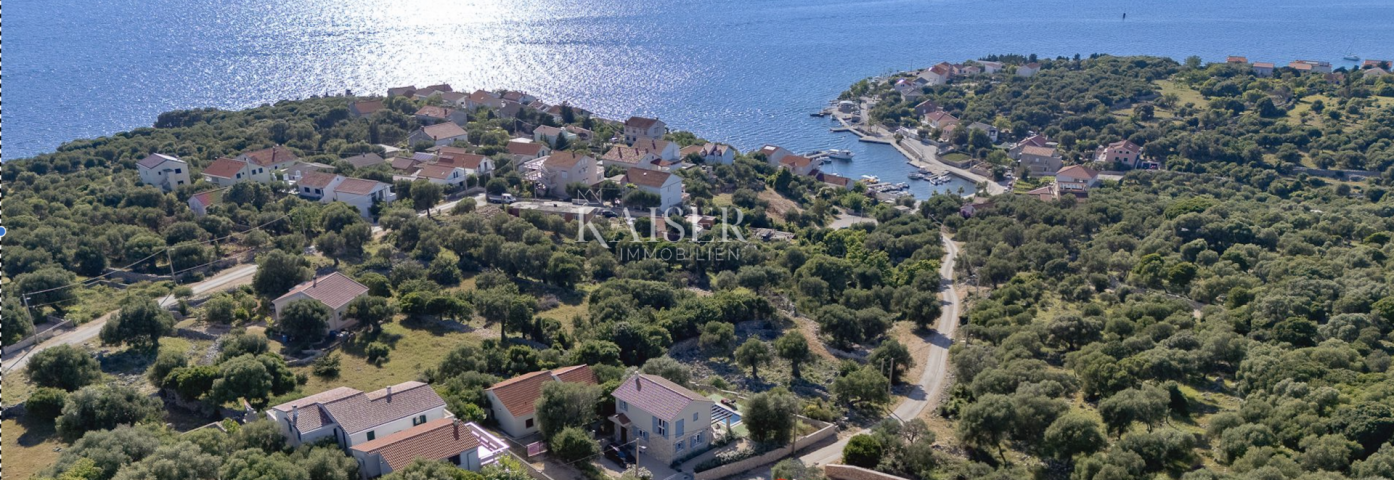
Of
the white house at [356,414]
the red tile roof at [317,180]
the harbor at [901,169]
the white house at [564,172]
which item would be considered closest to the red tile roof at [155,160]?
the red tile roof at [317,180]

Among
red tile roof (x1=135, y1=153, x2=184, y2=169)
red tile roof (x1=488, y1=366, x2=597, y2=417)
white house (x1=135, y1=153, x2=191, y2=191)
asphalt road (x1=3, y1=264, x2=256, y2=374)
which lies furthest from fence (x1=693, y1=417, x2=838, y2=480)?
red tile roof (x1=135, y1=153, x2=184, y2=169)

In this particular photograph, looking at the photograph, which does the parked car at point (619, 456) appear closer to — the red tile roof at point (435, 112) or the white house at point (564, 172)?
the white house at point (564, 172)

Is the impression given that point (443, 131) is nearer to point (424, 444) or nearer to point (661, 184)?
point (661, 184)

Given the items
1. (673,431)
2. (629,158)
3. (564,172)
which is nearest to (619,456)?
(673,431)

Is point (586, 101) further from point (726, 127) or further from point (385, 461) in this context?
point (385, 461)

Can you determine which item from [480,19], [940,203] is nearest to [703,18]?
[480,19]
